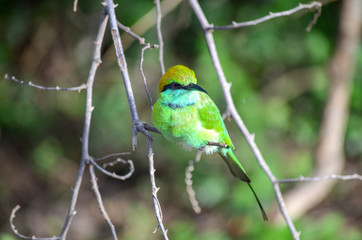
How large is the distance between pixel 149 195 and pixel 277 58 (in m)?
2.27

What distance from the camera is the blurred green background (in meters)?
4.51

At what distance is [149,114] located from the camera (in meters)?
5.05

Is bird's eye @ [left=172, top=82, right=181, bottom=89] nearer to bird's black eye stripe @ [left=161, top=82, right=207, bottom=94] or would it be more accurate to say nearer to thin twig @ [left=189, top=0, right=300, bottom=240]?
bird's black eye stripe @ [left=161, top=82, right=207, bottom=94]

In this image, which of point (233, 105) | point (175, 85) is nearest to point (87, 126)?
point (175, 85)

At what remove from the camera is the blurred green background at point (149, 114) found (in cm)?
451

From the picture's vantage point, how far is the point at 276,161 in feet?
15.4

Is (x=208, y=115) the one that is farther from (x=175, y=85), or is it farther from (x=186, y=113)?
(x=175, y=85)

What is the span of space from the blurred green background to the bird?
6.11ft

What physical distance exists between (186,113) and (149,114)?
9.14 ft

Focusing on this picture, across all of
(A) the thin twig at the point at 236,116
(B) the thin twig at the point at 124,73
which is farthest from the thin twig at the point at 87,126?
(A) the thin twig at the point at 236,116

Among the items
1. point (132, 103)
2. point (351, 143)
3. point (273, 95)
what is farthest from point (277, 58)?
point (132, 103)

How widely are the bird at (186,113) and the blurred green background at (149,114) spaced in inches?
73.4

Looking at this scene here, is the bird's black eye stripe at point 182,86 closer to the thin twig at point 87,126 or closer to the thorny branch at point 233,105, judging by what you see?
the thin twig at point 87,126

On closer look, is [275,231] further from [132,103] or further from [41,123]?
[41,123]
